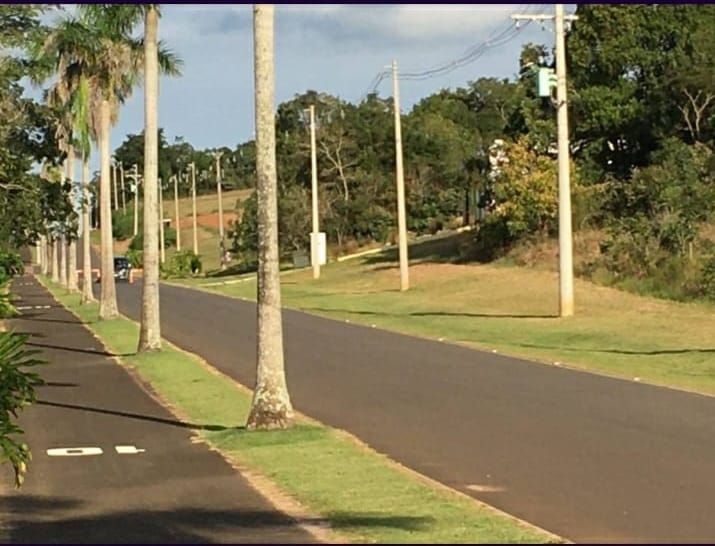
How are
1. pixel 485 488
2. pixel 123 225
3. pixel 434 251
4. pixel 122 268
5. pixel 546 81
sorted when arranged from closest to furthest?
pixel 485 488
pixel 546 81
pixel 434 251
pixel 122 268
pixel 123 225

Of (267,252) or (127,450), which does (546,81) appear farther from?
(127,450)

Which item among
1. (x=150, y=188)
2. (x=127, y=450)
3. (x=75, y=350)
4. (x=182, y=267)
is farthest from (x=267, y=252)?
(x=182, y=267)

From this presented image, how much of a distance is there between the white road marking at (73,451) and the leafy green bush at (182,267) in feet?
269

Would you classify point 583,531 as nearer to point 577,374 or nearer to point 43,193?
point 577,374

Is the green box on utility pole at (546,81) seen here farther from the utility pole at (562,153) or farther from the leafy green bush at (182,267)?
the leafy green bush at (182,267)

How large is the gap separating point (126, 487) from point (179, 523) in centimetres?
231

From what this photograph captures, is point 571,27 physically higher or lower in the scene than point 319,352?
higher

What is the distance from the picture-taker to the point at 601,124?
5419cm

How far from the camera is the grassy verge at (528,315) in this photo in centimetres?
2728

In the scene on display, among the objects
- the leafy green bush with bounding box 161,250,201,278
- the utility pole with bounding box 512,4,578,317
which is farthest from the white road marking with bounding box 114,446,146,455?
the leafy green bush with bounding box 161,250,201,278

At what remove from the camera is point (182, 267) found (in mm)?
100062

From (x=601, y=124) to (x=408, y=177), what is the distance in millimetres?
32199

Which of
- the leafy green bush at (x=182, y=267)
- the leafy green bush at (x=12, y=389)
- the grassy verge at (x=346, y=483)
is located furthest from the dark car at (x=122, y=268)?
the leafy green bush at (x=12, y=389)

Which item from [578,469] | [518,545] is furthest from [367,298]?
[518,545]
